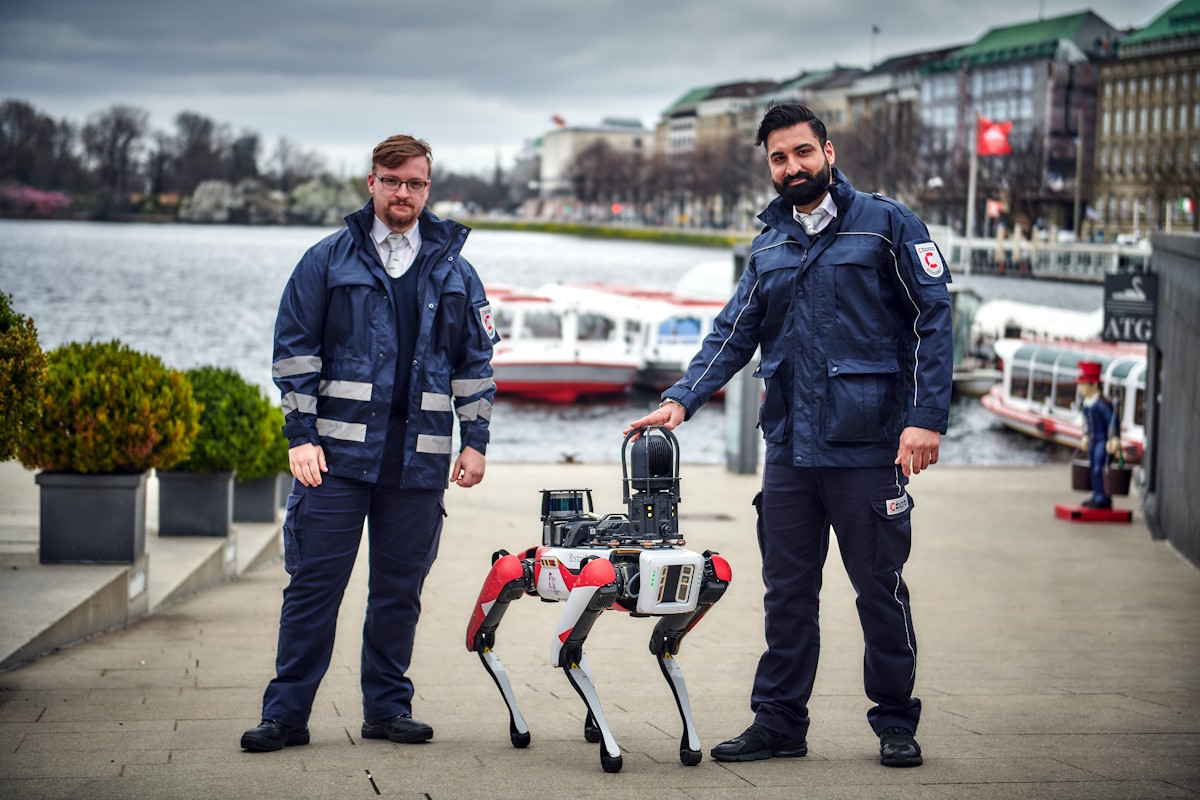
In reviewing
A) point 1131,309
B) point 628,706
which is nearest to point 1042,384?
point 1131,309

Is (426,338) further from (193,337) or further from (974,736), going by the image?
(193,337)

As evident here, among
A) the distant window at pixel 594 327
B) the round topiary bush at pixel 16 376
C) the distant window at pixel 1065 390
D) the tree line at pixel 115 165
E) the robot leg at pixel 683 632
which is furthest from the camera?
the tree line at pixel 115 165

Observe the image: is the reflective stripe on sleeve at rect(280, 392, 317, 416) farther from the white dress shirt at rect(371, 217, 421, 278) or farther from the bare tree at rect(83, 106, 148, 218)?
the bare tree at rect(83, 106, 148, 218)

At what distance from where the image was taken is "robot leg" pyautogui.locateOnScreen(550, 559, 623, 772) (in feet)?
13.8

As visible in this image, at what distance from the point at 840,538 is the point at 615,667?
210 cm

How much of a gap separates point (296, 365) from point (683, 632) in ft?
4.50

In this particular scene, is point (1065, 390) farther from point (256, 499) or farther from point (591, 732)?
point (591, 732)

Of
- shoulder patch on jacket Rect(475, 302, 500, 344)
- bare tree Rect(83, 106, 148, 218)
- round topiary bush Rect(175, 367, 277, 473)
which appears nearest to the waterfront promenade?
round topiary bush Rect(175, 367, 277, 473)

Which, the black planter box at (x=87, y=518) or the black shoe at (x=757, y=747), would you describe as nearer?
the black shoe at (x=757, y=747)

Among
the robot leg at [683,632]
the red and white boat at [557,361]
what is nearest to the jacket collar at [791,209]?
the robot leg at [683,632]

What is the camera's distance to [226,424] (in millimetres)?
9805

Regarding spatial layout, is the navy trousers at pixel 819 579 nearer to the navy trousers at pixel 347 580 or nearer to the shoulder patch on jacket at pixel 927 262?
the shoulder patch on jacket at pixel 927 262

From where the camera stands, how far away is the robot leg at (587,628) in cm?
421

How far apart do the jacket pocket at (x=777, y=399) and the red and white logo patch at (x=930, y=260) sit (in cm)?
49
